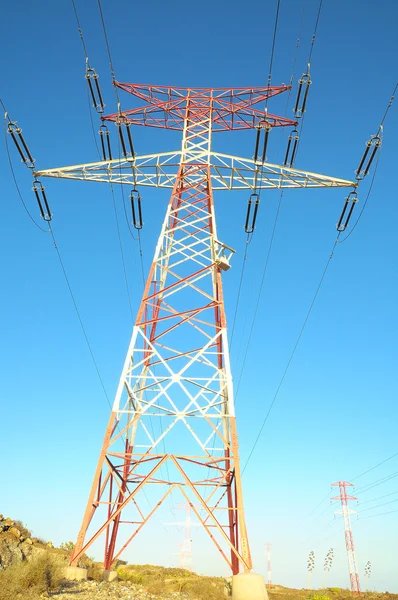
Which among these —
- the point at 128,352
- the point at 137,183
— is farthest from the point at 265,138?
the point at 128,352

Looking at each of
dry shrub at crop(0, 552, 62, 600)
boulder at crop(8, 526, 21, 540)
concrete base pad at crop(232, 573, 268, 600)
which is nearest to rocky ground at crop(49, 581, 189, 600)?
dry shrub at crop(0, 552, 62, 600)

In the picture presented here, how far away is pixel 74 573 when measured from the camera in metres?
11.3

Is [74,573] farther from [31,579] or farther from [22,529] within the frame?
[22,529]

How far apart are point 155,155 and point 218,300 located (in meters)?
6.90

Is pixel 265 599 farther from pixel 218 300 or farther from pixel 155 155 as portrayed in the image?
pixel 155 155

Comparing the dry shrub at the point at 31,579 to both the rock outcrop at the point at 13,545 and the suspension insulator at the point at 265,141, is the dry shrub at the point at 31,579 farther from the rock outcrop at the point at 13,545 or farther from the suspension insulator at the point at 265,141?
the suspension insulator at the point at 265,141

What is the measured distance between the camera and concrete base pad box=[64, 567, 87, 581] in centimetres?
1119

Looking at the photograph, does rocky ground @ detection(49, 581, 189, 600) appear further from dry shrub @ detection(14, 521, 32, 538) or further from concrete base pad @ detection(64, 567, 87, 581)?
dry shrub @ detection(14, 521, 32, 538)

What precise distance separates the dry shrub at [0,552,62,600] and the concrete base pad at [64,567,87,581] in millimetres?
187

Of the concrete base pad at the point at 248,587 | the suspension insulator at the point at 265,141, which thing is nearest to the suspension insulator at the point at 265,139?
the suspension insulator at the point at 265,141

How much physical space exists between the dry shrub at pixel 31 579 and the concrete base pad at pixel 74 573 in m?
0.19

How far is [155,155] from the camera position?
60.8 ft

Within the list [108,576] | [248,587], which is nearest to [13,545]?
[108,576]

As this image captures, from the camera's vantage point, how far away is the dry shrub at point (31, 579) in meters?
9.04
